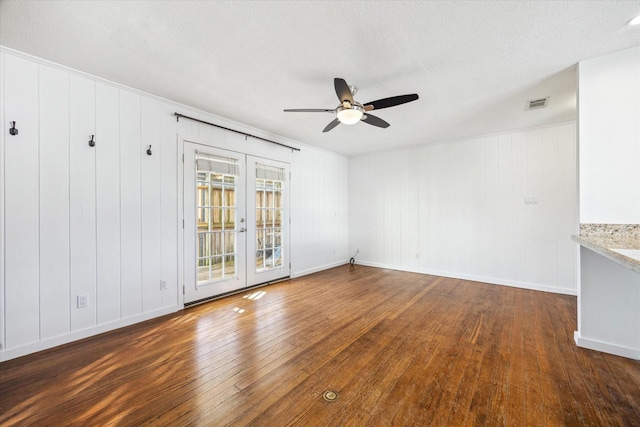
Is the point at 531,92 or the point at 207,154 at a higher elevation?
the point at 531,92

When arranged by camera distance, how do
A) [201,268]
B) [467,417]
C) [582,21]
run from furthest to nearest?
[201,268] < [582,21] < [467,417]

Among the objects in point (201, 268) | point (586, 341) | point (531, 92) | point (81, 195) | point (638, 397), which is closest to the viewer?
point (638, 397)

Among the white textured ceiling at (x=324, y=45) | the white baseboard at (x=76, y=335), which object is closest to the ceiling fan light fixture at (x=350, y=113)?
the white textured ceiling at (x=324, y=45)

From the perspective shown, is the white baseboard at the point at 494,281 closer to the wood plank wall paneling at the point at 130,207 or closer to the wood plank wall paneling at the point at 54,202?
the wood plank wall paneling at the point at 130,207

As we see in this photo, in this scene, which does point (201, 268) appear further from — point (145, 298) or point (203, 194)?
point (203, 194)

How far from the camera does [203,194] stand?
12.0ft

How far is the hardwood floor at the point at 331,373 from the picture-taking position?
1.61 m

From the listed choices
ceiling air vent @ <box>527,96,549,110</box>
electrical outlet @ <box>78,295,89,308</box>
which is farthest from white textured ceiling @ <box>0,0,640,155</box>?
electrical outlet @ <box>78,295,89,308</box>

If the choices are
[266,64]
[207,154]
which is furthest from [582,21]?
[207,154]

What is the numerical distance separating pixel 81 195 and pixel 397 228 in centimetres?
517

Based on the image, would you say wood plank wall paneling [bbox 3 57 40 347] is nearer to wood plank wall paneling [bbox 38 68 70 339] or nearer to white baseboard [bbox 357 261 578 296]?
wood plank wall paneling [bbox 38 68 70 339]

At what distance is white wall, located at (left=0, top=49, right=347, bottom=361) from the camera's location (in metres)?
2.28

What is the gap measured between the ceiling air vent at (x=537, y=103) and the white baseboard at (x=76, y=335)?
17.2 ft

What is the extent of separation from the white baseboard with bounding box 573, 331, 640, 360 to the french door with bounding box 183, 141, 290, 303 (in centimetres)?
396
